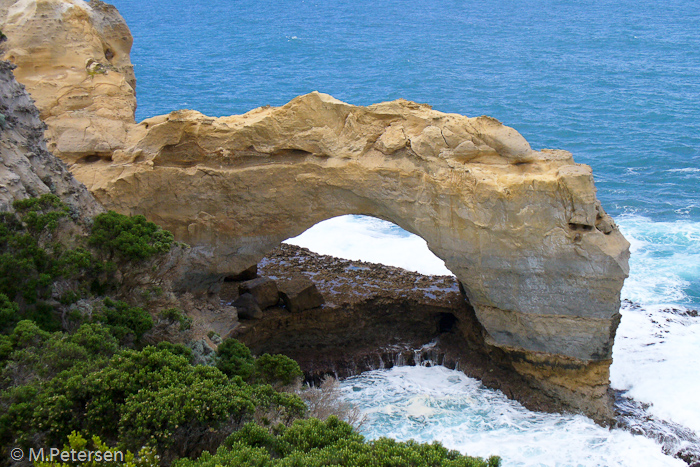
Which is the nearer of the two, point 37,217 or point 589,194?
point 37,217

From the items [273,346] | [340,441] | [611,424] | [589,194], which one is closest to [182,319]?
[340,441]

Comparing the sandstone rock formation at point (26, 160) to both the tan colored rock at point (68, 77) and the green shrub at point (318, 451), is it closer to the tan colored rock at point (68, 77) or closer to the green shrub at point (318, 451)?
the tan colored rock at point (68, 77)

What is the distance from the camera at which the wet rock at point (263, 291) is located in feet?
63.9

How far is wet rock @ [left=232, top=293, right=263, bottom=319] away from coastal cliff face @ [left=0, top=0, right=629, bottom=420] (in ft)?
4.15

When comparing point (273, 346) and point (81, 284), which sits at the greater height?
point (81, 284)

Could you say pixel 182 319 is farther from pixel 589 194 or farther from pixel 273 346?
pixel 589 194

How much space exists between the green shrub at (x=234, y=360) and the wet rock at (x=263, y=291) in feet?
18.9

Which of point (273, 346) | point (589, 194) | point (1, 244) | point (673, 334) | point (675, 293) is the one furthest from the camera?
point (675, 293)

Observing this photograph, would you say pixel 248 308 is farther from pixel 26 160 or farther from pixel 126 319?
pixel 26 160

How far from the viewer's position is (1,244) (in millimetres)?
11805

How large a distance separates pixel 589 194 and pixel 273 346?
9764 millimetres

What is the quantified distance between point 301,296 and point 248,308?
158cm

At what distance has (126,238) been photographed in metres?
13.4

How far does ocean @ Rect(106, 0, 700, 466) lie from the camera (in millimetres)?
17125
